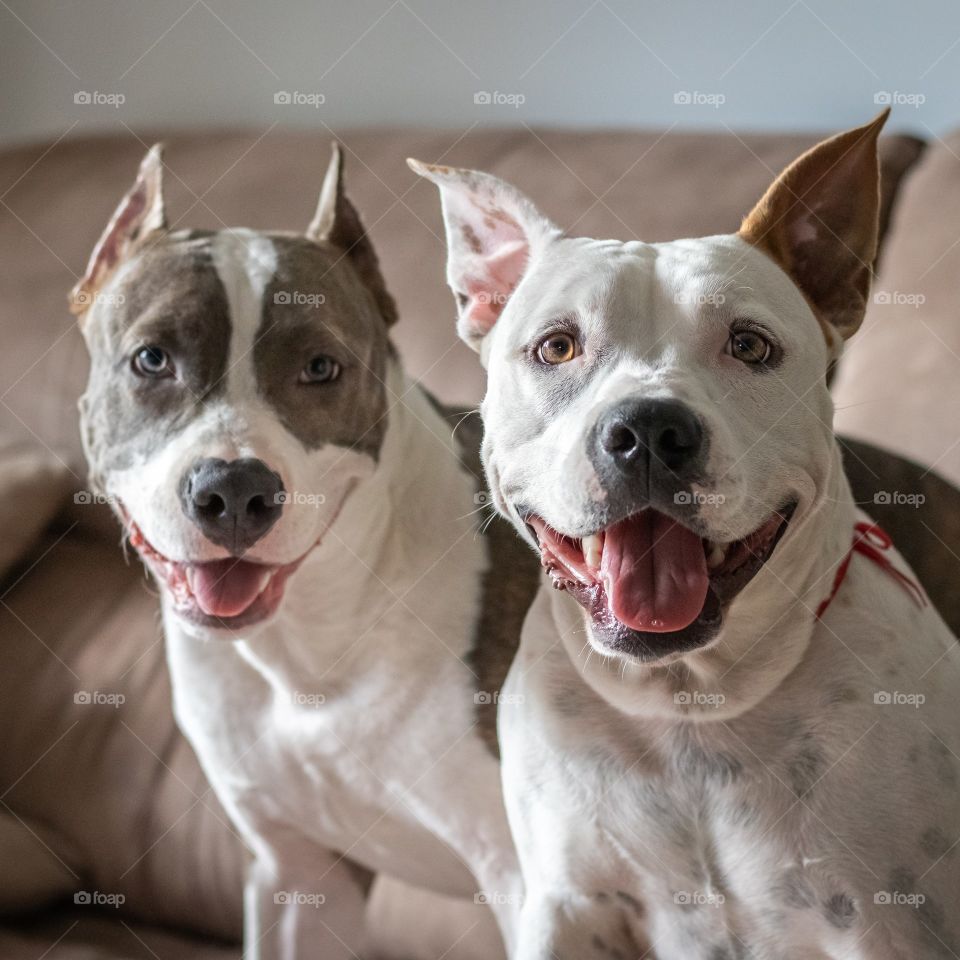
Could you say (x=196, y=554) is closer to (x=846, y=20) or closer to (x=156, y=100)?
(x=846, y=20)

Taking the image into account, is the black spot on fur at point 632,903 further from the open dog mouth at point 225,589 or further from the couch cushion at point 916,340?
the couch cushion at point 916,340

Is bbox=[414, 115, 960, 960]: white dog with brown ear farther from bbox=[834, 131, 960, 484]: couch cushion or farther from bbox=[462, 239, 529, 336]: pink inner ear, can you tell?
bbox=[834, 131, 960, 484]: couch cushion

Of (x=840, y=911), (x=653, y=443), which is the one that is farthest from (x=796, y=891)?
(x=653, y=443)

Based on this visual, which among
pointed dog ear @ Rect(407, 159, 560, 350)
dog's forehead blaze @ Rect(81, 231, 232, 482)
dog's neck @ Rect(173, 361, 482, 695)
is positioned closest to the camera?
pointed dog ear @ Rect(407, 159, 560, 350)

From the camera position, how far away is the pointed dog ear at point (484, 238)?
4.69 feet

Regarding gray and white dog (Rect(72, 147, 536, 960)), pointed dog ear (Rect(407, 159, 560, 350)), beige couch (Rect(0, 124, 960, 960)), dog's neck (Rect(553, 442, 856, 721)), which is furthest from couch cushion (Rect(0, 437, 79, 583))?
dog's neck (Rect(553, 442, 856, 721))

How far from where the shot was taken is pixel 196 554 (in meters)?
1.49

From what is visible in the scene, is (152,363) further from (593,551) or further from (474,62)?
(474,62)

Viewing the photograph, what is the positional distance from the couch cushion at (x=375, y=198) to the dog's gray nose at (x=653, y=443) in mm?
1127

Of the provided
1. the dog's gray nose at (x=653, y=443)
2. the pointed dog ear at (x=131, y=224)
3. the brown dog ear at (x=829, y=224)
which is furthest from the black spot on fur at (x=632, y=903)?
the pointed dog ear at (x=131, y=224)

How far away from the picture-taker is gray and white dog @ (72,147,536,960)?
1527mm

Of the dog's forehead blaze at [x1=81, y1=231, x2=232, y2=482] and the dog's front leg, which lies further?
the dog's front leg

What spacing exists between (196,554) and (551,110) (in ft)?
5.00

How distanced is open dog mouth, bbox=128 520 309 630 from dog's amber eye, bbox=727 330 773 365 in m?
0.62
